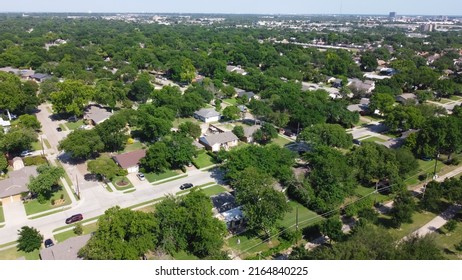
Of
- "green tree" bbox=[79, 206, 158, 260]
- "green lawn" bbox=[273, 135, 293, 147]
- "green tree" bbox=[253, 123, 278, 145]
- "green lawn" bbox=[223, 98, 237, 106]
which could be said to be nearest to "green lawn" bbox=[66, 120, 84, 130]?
"green lawn" bbox=[223, 98, 237, 106]

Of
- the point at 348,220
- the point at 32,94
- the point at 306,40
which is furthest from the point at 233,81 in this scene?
the point at 306,40

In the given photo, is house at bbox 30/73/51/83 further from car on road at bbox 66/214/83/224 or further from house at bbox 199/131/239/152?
car on road at bbox 66/214/83/224

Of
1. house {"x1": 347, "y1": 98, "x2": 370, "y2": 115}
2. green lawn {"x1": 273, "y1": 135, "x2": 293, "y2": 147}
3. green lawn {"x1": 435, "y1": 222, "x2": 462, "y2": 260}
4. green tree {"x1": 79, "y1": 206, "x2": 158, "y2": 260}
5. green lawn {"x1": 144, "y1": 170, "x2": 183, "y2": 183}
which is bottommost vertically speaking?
green lawn {"x1": 435, "y1": 222, "x2": 462, "y2": 260}

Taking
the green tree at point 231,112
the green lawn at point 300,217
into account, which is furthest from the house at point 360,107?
the green lawn at point 300,217

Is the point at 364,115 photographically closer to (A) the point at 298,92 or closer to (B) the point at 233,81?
(A) the point at 298,92

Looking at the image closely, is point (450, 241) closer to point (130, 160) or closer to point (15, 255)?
point (130, 160)

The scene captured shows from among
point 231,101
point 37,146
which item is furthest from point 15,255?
point 231,101
